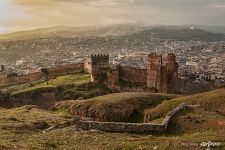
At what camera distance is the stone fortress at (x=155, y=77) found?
63.1m

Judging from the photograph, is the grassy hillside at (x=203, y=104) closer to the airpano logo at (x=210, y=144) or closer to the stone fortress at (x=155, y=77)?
the airpano logo at (x=210, y=144)

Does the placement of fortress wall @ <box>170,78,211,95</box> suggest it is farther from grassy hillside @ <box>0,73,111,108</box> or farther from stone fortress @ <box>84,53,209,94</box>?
grassy hillside @ <box>0,73,111,108</box>

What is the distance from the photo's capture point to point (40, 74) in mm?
78188

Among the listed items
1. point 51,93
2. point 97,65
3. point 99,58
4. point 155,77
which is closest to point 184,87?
point 155,77

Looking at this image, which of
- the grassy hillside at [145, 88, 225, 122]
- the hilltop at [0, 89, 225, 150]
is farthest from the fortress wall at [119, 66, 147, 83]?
the hilltop at [0, 89, 225, 150]

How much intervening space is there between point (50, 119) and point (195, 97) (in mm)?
10691

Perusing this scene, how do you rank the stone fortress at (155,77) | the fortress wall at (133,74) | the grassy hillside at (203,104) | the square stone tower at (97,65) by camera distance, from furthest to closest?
1. the square stone tower at (97,65)
2. the fortress wall at (133,74)
3. the stone fortress at (155,77)
4. the grassy hillside at (203,104)

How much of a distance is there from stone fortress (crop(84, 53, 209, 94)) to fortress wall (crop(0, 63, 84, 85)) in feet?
35.1

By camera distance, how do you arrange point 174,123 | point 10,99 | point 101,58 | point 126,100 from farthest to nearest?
point 101,58 → point 10,99 → point 126,100 → point 174,123

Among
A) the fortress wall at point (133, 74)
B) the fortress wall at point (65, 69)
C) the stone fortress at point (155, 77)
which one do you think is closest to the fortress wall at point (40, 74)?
the fortress wall at point (65, 69)

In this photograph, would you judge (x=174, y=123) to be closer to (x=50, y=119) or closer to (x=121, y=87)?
(x=50, y=119)

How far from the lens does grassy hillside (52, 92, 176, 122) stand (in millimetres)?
38750

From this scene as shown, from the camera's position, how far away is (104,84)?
65188 mm

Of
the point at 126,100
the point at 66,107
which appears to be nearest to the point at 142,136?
the point at 126,100
